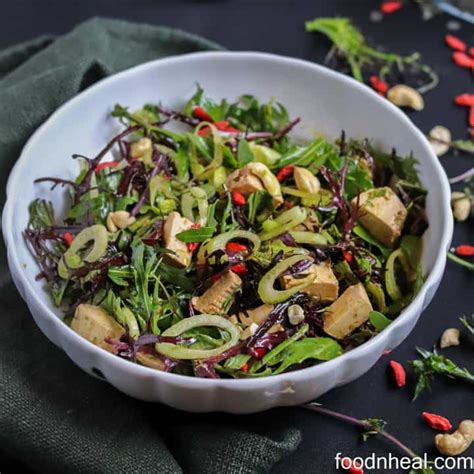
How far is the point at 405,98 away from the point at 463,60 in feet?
1.11

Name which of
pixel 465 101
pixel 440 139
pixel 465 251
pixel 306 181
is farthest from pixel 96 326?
pixel 465 101

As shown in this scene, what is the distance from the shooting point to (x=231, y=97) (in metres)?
2.61

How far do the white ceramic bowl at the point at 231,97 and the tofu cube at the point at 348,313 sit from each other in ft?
0.33

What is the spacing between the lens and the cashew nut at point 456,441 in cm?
199

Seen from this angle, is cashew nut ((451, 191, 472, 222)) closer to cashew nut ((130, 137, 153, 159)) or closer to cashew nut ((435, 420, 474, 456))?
cashew nut ((435, 420, 474, 456))

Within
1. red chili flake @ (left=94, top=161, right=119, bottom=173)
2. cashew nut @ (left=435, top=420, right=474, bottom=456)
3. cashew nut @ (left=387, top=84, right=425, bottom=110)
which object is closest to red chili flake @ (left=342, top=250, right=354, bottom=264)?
cashew nut @ (left=435, top=420, right=474, bottom=456)

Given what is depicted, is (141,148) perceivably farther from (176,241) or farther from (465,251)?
(465,251)

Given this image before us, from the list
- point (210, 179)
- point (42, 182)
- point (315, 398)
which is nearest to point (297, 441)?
point (315, 398)

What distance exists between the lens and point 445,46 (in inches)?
121

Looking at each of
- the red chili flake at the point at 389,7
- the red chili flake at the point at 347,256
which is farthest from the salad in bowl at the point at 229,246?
the red chili flake at the point at 389,7

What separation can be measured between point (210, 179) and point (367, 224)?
0.45 meters

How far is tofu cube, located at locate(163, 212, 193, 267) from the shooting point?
2.04 m

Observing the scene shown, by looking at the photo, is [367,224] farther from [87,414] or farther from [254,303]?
[87,414]

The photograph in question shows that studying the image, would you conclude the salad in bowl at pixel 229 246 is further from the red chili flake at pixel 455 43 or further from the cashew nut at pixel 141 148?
the red chili flake at pixel 455 43
